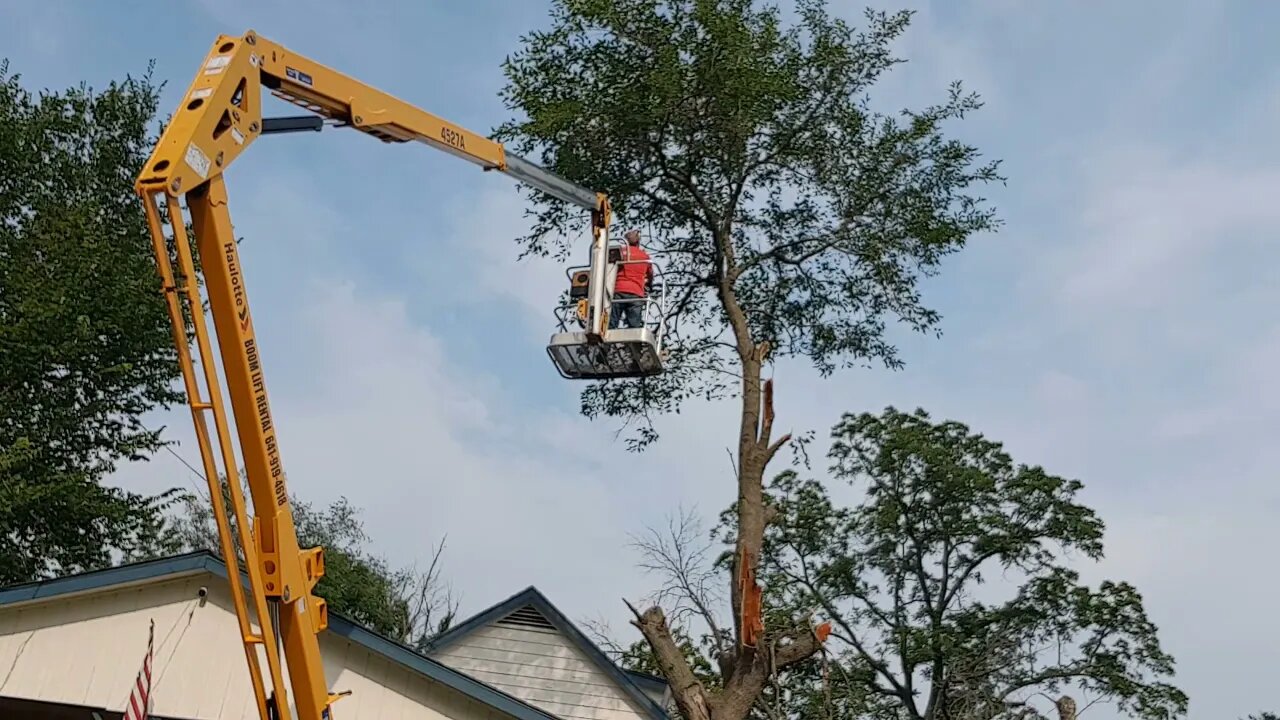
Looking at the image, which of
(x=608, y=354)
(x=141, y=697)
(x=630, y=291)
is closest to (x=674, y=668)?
(x=608, y=354)

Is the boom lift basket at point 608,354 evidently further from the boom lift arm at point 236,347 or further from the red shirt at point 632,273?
the boom lift arm at point 236,347

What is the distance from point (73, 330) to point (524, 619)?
1114cm

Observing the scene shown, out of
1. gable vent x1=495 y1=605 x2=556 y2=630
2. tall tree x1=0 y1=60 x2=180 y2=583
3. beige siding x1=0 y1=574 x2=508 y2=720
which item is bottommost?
beige siding x1=0 y1=574 x2=508 y2=720

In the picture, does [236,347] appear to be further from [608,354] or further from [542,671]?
[542,671]

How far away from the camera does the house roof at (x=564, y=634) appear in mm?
18031

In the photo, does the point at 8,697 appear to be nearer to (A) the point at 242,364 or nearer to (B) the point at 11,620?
(B) the point at 11,620

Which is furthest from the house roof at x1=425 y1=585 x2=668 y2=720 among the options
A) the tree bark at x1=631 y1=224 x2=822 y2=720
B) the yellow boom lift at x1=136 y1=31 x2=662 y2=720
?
the yellow boom lift at x1=136 y1=31 x2=662 y2=720

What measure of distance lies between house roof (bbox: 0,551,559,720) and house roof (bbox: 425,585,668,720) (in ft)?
20.8

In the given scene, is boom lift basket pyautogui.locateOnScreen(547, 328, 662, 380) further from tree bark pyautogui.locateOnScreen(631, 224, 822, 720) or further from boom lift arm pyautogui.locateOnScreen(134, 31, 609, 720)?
boom lift arm pyautogui.locateOnScreen(134, 31, 609, 720)

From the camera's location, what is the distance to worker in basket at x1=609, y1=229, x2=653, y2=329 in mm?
12320

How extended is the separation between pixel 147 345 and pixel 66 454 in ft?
8.79

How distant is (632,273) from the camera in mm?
12484

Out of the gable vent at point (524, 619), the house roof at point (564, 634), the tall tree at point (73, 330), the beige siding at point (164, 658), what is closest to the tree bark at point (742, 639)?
the beige siding at point (164, 658)

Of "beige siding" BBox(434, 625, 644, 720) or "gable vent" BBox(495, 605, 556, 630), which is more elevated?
"gable vent" BBox(495, 605, 556, 630)
